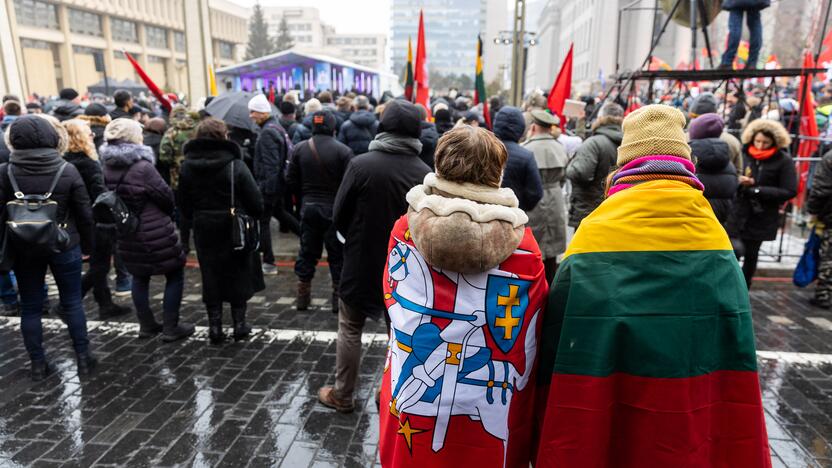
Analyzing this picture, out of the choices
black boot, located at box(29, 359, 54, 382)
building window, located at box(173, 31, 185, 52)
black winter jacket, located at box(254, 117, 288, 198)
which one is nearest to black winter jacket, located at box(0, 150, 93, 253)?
black boot, located at box(29, 359, 54, 382)

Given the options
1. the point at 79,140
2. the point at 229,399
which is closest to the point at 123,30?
the point at 79,140

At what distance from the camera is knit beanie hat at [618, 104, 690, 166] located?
1962 millimetres

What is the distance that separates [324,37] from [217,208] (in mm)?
149850

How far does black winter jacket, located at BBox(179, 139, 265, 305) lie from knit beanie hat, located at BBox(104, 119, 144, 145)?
0.63 m

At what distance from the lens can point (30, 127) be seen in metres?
4.14

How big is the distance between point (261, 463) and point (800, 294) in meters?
6.44

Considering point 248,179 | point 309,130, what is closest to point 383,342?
point 248,179

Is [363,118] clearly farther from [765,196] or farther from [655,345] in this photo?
[655,345]

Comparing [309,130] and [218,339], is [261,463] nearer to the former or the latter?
[218,339]

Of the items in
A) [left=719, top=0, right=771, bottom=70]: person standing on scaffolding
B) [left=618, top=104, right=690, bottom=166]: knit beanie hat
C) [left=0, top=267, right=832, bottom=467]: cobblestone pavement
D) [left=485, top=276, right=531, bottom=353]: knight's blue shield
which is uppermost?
[left=719, top=0, right=771, bottom=70]: person standing on scaffolding

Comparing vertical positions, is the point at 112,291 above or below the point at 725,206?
below

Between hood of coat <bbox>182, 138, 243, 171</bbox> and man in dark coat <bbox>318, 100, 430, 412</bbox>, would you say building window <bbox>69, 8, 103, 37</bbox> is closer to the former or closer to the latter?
hood of coat <bbox>182, 138, 243, 171</bbox>

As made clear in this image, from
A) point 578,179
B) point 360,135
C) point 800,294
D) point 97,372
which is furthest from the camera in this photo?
point 360,135

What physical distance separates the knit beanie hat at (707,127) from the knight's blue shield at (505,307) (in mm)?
3597
